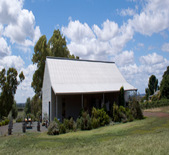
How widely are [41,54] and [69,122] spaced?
21562mm

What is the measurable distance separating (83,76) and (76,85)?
2.35m

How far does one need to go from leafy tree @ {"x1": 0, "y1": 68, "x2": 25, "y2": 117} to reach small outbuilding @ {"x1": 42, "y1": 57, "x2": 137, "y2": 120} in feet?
42.4

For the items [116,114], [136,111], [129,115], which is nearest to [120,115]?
[116,114]

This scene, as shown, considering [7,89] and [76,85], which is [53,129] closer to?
[76,85]

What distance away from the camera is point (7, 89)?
3102 cm

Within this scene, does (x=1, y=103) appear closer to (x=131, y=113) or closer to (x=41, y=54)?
(x=41, y=54)

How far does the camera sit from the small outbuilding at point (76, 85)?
59.9 feet

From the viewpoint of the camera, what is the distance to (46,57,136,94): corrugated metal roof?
1798 cm

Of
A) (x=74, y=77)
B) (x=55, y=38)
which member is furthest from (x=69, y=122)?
(x=55, y=38)

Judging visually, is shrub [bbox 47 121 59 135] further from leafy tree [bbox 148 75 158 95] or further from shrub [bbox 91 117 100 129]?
leafy tree [bbox 148 75 158 95]

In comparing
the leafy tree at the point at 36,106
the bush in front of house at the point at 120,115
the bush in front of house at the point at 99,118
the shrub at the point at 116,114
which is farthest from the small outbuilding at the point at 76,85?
the leafy tree at the point at 36,106

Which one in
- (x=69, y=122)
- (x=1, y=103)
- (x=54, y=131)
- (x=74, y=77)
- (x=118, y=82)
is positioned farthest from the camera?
(x=1, y=103)

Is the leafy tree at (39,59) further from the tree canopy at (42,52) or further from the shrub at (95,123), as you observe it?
the shrub at (95,123)

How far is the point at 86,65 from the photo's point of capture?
23.0 m
